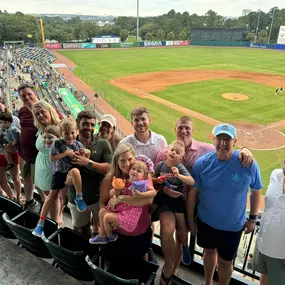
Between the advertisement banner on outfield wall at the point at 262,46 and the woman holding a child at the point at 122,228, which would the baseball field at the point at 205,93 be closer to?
the woman holding a child at the point at 122,228

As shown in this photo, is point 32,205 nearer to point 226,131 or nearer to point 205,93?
point 226,131

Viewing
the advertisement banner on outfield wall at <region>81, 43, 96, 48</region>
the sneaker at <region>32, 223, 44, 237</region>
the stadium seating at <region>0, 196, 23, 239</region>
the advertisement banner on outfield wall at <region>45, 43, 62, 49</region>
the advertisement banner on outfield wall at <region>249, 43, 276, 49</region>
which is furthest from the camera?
the advertisement banner on outfield wall at <region>81, 43, 96, 48</region>

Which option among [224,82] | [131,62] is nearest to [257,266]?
[224,82]

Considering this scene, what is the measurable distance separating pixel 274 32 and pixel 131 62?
47969 mm

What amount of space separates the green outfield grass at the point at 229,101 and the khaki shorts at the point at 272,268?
16.9 metres

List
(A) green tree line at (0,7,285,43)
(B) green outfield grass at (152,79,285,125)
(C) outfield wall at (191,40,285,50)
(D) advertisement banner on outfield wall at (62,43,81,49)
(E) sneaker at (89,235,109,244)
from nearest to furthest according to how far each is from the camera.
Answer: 1. (E) sneaker at (89,235,109,244)
2. (B) green outfield grass at (152,79,285,125)
3. (D) advertisement banner on outfield wall at (62,43,81,49)
4. (C) outfield wall at (191,40,285,50)
5. (A) green tree line at (0,7,285,43)

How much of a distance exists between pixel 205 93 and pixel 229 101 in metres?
3.05

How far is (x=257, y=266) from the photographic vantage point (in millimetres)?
2500

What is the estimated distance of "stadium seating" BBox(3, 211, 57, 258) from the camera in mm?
2829

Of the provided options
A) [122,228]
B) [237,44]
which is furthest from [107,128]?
[237,44]

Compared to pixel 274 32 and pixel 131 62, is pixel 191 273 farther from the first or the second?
pixel 274 32

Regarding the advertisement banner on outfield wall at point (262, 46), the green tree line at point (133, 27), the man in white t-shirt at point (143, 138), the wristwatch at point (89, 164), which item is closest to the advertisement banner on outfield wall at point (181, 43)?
the green tree line at point (133, 27)

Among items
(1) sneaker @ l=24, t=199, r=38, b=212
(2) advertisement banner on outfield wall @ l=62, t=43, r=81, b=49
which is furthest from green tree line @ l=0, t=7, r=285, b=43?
(1) sneaker @ l=24, t=199, r=38, b=212

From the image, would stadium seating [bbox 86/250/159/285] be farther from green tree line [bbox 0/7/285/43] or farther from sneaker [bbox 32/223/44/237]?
green tree line [bbox 0/7/285/43]
